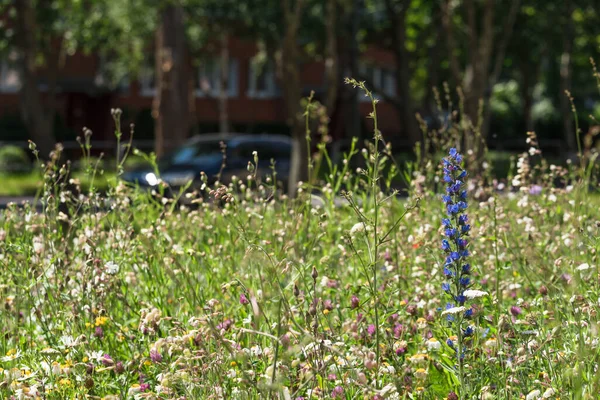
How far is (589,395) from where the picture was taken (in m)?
3.42

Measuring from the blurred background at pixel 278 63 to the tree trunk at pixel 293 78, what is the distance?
0.04 m

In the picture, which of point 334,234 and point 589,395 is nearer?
point 589,395

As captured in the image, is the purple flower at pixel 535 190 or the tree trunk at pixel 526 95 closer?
the purple flower at pixel 535 190

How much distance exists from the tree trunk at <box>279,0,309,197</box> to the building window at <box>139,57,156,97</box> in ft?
90.8

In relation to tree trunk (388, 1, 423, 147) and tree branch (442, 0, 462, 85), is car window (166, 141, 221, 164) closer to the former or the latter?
tree branch (442, 0, 462, 85)

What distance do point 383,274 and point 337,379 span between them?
1843mm

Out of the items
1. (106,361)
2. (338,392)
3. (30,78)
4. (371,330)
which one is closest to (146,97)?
(30,78)

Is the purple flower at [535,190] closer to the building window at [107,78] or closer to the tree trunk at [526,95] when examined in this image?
the tree trunk at [526,95]

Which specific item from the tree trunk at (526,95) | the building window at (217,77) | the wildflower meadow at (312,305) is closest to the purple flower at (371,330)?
the wildflower meadow at (312,305)

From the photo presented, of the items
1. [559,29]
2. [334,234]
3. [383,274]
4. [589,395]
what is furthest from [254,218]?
[559,29]

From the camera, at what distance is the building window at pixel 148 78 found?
46219 millimetres

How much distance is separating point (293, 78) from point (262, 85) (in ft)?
106

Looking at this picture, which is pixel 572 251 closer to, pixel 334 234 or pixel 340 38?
pixel 334 234

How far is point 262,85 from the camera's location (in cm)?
5106
